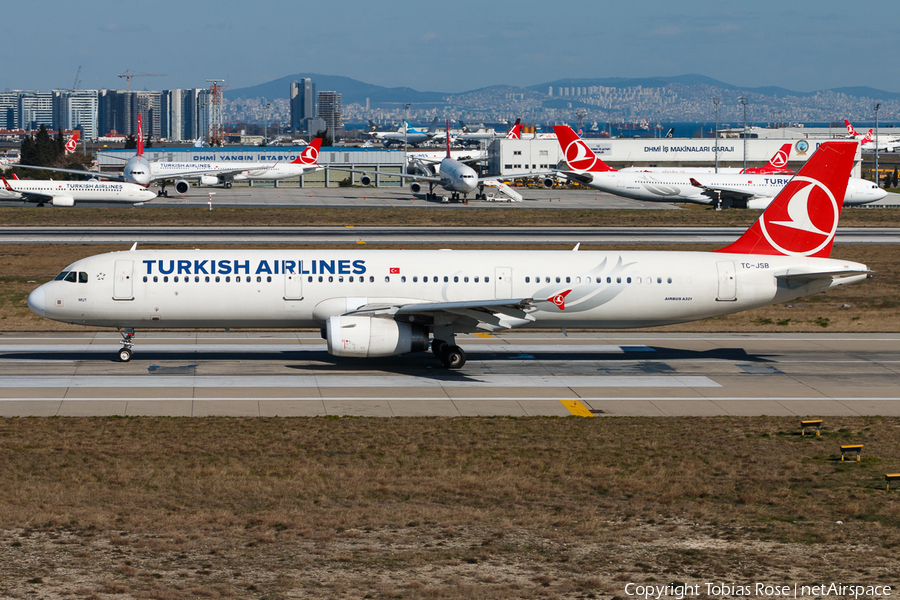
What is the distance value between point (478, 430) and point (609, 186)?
8260cm

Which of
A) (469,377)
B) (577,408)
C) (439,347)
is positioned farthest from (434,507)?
(439,347)

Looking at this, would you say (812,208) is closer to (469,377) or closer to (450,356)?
(469,377)

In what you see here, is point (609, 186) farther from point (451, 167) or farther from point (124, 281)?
point (124, 281)

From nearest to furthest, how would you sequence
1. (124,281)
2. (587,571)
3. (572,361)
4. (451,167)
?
(587,571), (124,281), (572,361), (451,167)

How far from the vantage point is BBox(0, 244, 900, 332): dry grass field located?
43250 mm

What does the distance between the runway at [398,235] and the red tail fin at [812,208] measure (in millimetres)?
31734

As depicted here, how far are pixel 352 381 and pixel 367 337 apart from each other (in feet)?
5.21

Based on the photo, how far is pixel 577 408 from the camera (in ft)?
93.3

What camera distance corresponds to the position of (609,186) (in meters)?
104

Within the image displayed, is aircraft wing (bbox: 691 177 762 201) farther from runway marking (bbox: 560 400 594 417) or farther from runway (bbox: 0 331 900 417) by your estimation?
runway marking (bbox: 560 400 594 417)

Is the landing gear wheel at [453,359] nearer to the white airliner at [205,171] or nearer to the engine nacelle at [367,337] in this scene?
the engine nacelle at [367,337]

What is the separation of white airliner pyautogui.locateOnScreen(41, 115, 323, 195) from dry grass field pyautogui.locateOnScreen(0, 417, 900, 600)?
98807 mm

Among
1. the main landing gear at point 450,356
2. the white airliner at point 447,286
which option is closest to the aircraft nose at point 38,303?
the white airliner at point 447,286

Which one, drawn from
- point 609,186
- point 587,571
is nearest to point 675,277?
point 587,571
